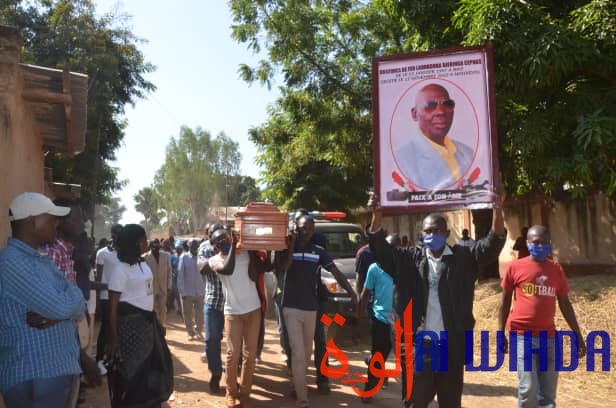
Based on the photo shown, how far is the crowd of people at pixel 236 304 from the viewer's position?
296 centimetres

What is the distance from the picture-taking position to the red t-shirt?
16.0 feet

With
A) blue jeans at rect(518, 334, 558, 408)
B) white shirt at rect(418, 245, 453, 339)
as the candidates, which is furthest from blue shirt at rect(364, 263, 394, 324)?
white shirt at rect(418, 245, 453, 339)

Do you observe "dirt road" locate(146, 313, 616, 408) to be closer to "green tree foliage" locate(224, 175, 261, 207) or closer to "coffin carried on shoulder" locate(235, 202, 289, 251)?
"coffin carried on shoulder" locate(235, 202, 289, 251)

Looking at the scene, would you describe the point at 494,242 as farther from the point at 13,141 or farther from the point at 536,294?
the point at 13,141

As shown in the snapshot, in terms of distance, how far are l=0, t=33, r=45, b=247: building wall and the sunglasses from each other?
3.42 meters

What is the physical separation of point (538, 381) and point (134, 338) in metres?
3.37

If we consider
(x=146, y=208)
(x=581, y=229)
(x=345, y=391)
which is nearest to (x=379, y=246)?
(x=345, y=391)

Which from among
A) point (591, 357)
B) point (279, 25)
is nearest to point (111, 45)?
point (279, 25)

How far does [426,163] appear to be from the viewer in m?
4.43

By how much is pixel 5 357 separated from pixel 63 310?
36 cm

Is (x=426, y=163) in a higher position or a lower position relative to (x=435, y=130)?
lower

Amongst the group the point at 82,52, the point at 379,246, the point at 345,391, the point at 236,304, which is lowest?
the point at 345,391

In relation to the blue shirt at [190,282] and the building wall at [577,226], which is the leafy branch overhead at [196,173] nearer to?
the building wall at [577,226]

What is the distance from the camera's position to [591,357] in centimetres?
725
